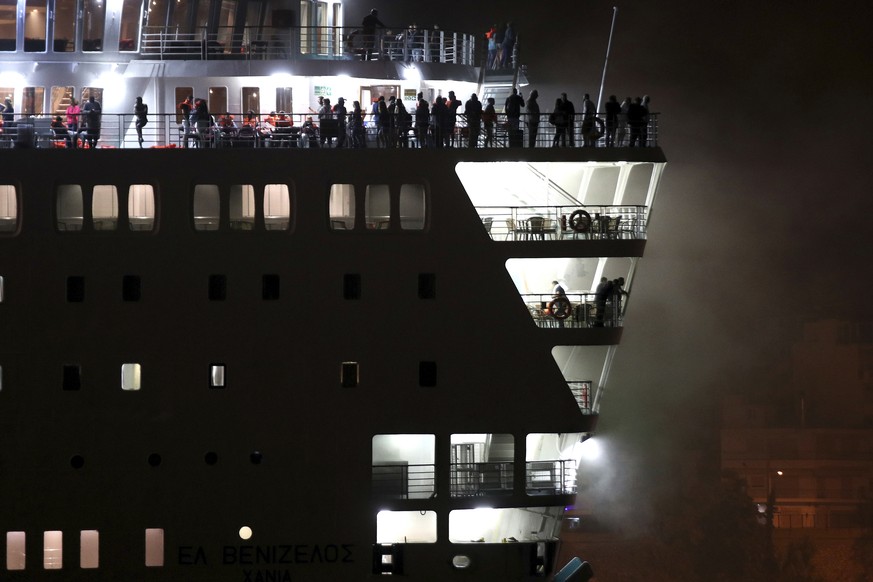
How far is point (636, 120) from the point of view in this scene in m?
21.1

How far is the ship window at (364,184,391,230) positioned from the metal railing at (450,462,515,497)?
3.59 meters

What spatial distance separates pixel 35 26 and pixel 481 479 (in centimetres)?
1013

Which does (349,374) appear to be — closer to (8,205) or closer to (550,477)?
(550,477)

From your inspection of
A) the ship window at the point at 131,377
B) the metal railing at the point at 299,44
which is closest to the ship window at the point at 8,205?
the ship window at the point at 131,377

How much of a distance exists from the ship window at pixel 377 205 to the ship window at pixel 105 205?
3606 mm

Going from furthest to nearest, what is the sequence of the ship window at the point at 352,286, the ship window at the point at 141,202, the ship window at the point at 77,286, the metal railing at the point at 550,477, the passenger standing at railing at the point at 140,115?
the passenger standing at railing at the point at 140,115
the ship window at the point at 141,202
the metal railing at the point at 550,477
the ship window at the point at 352,286
the ship window at the point at 77,286

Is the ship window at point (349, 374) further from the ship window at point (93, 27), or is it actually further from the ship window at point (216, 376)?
the ship window at point (93, 27)

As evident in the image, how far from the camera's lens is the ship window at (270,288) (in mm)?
20281

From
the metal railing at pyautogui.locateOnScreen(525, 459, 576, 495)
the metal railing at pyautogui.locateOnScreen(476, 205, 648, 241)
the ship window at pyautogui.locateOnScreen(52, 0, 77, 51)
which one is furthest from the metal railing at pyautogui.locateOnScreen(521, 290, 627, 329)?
the ship window at pyautogui.locateOnScreen(52, 0, 77, 51)

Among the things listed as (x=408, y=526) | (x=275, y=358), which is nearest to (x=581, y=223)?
(x=275, y=358)

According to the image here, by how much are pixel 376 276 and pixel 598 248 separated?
3162mm

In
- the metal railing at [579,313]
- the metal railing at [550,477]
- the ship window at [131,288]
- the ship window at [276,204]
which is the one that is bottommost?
the metal railing at [550,477]

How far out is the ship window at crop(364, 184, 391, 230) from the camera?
20578 millimetres

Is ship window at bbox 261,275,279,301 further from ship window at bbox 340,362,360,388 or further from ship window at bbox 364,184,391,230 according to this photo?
ship window at bbox 364,184,391,230
